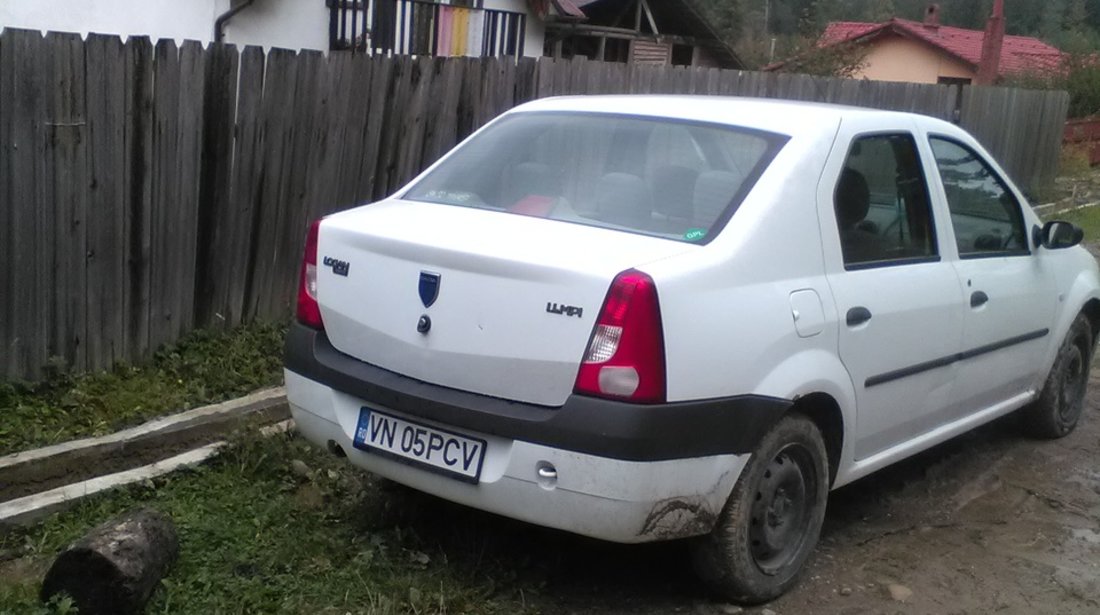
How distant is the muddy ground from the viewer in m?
4.33

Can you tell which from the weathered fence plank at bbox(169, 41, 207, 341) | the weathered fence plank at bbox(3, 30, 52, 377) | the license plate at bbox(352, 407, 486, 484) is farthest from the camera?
the weathered fence plank at bbox(169, 41, 207, 341)

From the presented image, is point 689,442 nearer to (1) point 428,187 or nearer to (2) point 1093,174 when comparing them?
(1) point 428,187

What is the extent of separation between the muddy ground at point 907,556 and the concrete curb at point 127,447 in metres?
1.29

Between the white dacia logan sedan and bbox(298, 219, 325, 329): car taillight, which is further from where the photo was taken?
bbox(298, 219, 325, 329): car taillight

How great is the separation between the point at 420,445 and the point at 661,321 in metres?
0.91

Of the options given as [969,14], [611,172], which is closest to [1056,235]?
[611,172]

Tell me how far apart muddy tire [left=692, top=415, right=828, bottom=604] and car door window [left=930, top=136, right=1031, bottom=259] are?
1.43 metres

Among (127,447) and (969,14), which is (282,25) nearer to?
(127,447)

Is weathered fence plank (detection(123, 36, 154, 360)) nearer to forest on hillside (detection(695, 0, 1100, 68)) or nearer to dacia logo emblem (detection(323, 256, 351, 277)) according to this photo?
dacia logo emblem (detection(323, 256, 351, 277))

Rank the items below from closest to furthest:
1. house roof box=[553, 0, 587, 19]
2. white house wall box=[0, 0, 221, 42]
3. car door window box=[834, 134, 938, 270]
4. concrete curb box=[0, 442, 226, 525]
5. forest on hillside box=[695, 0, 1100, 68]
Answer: concrete curb box=[0, 442, 226, 525] → car door window box=[834, 134, 938, 270] → white house wall box=[0, 0, 221, 42] → house roof box=[553, 0, 587, 19] → forest on hillside box=[695, 0, 1100, 68]

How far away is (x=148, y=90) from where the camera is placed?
598cm

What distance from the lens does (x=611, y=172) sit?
446cm

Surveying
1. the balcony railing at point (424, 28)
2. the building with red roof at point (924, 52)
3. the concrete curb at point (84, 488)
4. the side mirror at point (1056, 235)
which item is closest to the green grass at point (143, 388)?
the concrete curb at point (84, 488)

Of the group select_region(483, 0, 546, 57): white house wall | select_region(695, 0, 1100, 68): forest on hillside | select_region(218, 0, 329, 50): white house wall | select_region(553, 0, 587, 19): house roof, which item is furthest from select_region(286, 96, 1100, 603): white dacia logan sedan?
select_region(695, 0, 1100, 68): forest on hillside
